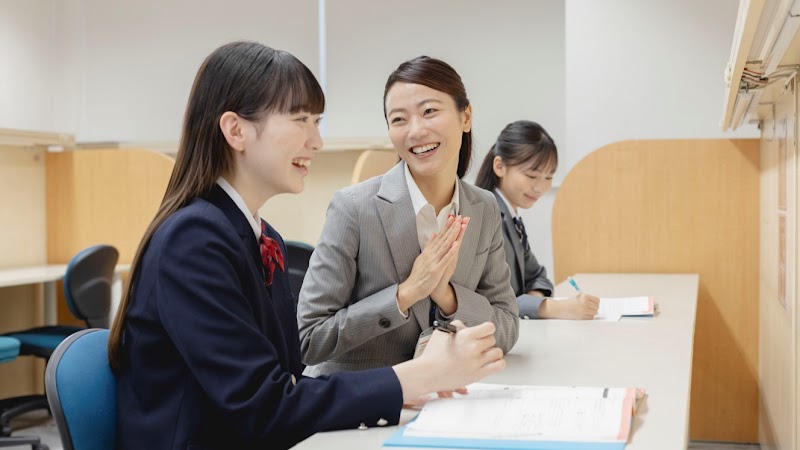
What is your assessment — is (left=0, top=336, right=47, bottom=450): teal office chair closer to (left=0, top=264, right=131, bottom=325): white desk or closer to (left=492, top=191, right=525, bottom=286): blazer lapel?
(left=0, top=264, right=131, bottom=325): white desk

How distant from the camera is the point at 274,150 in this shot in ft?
4.16

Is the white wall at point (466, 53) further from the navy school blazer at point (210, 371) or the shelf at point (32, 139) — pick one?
the navy school blazer at point (210, 371)

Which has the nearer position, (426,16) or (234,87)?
(234,87)

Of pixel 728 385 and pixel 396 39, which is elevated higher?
pixel 396 39

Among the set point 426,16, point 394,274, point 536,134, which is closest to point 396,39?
point 426,16

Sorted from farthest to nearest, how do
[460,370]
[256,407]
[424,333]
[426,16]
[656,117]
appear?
[426,16], [656,117], [424,333], [460,370], [256,407]

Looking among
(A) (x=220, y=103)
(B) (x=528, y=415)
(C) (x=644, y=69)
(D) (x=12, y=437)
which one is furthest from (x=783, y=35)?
(D) (x=12, y=437)

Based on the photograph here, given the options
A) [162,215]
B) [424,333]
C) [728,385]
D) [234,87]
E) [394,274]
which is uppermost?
[234,87]

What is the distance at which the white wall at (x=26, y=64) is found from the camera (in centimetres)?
624

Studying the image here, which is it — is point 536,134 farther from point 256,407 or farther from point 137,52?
point 137,52

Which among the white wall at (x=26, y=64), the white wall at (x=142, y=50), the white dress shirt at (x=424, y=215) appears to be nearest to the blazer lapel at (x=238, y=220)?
the white dress shirt at (x=424, y=215)

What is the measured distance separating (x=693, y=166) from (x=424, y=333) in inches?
90.6

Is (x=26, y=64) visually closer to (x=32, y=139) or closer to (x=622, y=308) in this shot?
(x=32, y=139)

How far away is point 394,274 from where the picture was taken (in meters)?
1.65
